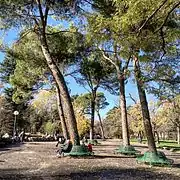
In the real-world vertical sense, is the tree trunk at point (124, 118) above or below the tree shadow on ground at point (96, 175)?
above

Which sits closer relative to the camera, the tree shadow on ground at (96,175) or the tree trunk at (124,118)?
the tree shadow on ground at (96,175)

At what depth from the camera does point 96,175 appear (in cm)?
868

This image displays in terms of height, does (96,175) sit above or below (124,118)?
below

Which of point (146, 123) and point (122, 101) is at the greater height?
point (122, 101)

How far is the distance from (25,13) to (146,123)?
704 cm

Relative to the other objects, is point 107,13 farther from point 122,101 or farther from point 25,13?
point 122,101

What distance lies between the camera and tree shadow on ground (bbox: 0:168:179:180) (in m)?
8.12

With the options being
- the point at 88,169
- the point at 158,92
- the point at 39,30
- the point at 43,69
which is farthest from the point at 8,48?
the point at 88,169

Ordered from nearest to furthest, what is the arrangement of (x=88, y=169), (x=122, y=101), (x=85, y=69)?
(x=88, y=169), (x=122, y=101), (x=85, y=69)

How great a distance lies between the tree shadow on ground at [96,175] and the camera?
8.12 metres

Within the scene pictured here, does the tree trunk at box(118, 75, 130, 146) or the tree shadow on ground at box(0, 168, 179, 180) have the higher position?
the tree trunk at box(118, 75, 130, 146)

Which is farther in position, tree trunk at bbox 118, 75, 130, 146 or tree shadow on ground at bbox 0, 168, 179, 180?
tree trunk at bbox 118, 75, 130, 146

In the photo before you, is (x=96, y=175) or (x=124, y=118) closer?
(x=96, y=175)

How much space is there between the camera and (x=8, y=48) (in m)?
20.1
